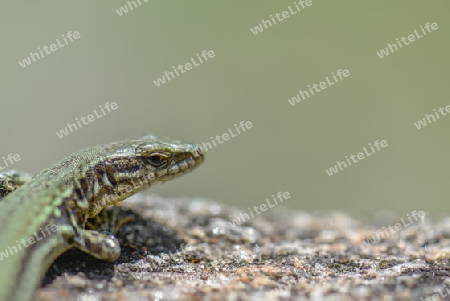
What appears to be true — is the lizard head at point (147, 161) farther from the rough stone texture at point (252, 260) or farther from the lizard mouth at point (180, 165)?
the rough stone texture at point (252, 260)

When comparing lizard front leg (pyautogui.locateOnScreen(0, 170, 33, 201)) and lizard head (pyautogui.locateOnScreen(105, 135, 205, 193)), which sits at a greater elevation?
lizard front leg (pyautogui.locateOnScreen(0, 170, 33, 201))

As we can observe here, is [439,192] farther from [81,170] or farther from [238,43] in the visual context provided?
[81,170]

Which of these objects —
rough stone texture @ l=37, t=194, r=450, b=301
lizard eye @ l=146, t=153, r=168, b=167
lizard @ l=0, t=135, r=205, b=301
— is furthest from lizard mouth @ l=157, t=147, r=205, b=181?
rough stone texture @ l=37, t=194, r=450, b=301

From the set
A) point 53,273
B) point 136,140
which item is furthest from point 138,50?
point 53,273

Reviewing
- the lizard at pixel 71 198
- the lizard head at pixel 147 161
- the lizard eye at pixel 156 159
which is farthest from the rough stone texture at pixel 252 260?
the lizard eye at pixel 156 159

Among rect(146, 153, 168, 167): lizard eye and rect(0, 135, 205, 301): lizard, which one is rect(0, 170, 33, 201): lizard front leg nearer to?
rect(0, 135, 205, 301): lizard
